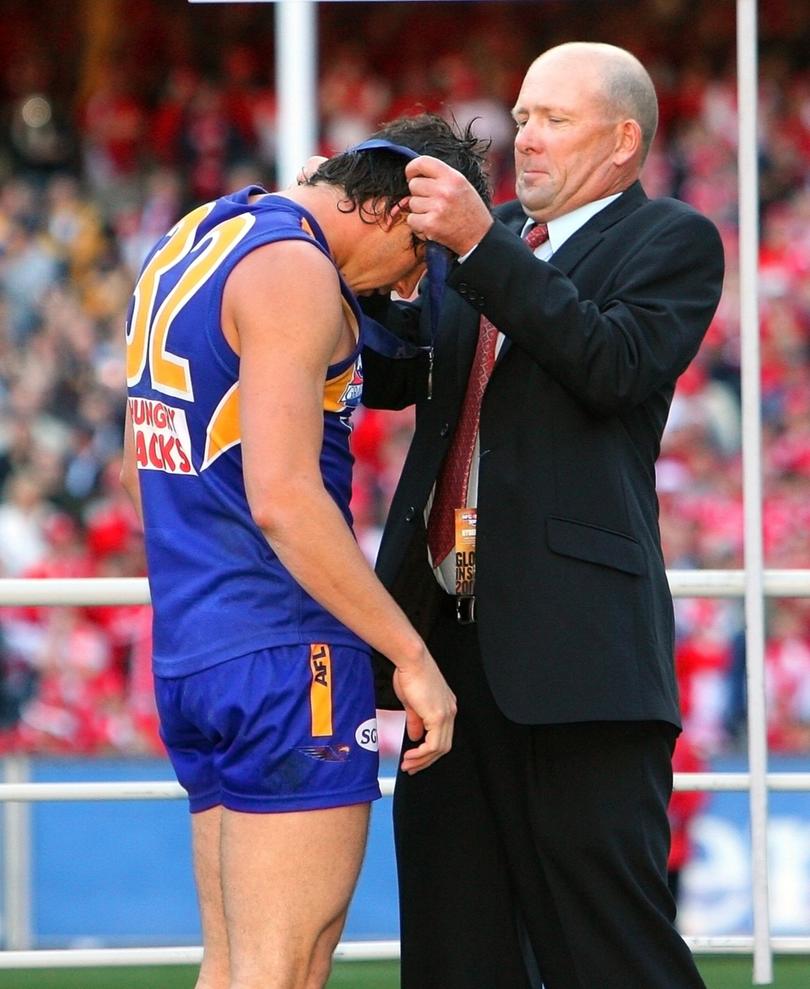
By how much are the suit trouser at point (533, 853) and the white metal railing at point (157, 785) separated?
821mm

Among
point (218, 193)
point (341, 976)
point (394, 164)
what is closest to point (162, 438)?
point (394, 164)

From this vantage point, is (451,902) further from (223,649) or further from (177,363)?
(177,363)

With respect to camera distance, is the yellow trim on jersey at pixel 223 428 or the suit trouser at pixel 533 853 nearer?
the yellow trim on jersey at pixel 223 428

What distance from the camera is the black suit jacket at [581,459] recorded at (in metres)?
2.65

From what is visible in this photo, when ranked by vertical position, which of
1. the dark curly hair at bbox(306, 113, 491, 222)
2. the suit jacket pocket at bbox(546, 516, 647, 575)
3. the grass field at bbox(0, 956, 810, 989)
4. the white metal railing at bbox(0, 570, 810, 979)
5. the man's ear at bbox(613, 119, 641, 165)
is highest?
the man's ear at bbox(613, 119, 641, 165)

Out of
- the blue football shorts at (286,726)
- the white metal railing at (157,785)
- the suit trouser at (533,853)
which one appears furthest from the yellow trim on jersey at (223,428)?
the white metal railing at (157,785)

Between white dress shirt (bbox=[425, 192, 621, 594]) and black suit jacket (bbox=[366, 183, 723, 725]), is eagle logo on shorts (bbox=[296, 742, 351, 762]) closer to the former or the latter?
black suit jacket (bbox=[366, 183, 723, 725])

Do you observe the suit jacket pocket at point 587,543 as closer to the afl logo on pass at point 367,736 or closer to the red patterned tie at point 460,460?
the red patterned tie at point 460,460

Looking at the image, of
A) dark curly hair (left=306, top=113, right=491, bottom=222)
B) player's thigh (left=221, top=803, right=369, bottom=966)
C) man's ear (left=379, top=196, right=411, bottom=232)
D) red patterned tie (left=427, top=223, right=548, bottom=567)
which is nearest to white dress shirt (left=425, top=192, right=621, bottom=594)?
red patterned tie (left=427, top=223, right=548, bottom=567)

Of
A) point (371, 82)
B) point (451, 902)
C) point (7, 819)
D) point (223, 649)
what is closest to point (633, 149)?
point (223, 649)

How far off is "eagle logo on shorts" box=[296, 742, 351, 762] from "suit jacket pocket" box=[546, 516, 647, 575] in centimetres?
49

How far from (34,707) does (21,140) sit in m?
5.33

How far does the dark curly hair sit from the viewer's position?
2611mm

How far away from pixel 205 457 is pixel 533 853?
91 centimetres
